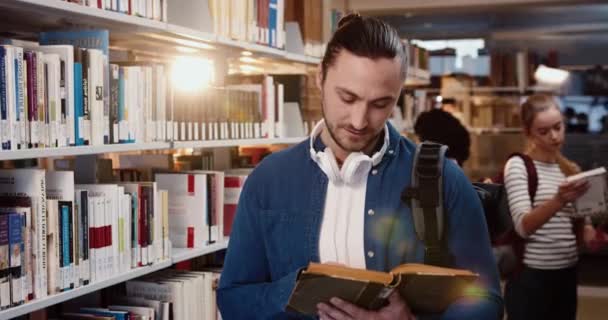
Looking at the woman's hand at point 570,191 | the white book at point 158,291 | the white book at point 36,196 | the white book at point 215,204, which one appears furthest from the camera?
the woman's hand at point 570,191

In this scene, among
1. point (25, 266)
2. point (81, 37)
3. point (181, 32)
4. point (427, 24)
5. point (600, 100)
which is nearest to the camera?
point (25, 266)

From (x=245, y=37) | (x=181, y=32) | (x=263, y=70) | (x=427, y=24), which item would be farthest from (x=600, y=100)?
(x=181, y=32)

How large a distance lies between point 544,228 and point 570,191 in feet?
0.78

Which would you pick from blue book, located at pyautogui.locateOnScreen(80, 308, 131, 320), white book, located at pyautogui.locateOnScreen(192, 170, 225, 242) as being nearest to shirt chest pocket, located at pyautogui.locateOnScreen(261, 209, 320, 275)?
blue book, located at pyautogui.locateOnScreen(80, 308, 131, 320)

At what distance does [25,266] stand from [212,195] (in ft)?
4.06

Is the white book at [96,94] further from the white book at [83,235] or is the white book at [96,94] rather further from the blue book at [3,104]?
the blue book at [3,104]

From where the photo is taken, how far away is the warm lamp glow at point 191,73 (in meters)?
3.25

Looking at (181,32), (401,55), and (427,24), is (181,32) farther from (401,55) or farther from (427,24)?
(427,24)

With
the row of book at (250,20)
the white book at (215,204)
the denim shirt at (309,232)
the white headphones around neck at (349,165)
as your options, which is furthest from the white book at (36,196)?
the row of book at (250,20)

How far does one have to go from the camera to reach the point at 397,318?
175cm

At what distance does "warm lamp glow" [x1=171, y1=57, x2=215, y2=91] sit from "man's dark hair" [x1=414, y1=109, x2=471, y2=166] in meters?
1.05

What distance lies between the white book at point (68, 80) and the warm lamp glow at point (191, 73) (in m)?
0.68

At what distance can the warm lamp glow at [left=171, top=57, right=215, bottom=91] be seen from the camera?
325cm

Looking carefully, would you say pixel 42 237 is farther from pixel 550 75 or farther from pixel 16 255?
pixel 550 75
